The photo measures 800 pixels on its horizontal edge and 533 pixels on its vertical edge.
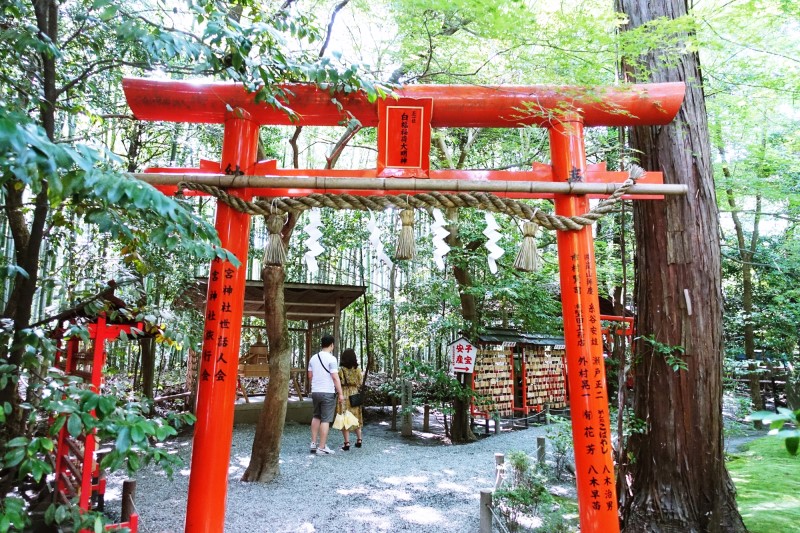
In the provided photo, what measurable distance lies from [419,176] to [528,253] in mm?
925

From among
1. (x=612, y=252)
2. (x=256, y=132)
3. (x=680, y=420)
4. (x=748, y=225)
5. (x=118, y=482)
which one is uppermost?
(x=748, y=225)

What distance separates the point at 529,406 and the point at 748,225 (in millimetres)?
9390

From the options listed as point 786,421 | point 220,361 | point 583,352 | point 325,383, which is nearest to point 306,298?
point 325,383

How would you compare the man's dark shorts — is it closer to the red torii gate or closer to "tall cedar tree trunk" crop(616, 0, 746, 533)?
the red torii gate

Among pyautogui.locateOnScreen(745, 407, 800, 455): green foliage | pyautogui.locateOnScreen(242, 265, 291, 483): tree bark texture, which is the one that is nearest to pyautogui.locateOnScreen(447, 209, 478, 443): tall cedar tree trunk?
pyautogui.locateOnScreen(242, 265, 291, 483): tree bark texture

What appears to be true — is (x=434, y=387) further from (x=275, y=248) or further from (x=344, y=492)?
(x=275, y=248)

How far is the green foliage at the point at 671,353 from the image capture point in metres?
3.58

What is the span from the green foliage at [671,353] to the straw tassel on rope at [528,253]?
113 cm

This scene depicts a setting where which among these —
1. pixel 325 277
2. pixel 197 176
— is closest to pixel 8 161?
pixel 197 176

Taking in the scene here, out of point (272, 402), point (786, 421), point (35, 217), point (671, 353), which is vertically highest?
point (35, 217)

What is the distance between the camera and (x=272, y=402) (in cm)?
560

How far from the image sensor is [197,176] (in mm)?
3270

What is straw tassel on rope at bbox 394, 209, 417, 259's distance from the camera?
333cm

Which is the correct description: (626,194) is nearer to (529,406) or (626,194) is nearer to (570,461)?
(570,461)
